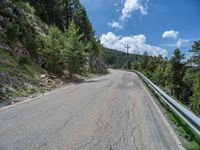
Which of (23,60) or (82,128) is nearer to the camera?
(82,128)

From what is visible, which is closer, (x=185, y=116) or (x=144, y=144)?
(x=144, y=144)

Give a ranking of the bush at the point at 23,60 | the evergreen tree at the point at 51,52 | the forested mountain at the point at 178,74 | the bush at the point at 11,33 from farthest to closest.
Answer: the forested mountain at the point at 178,74
the evergreen tree at the point at 51,52
the bush at the point at 11,33
the bush at the point at 23,60

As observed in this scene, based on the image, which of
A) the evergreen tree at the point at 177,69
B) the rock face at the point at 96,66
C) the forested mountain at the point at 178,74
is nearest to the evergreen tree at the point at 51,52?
the forested mountain at the point at 178,74

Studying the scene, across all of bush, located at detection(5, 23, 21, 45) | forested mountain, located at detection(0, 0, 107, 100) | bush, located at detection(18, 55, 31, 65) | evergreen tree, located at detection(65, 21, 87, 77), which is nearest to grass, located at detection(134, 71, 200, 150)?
forested mountain, located at detection(0, 0, 107, 100)

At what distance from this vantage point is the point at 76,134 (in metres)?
5.89

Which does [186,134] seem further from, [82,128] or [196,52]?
[196,52]

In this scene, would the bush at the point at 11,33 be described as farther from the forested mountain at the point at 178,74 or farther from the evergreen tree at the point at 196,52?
the evergreen tree at the point at 196,52

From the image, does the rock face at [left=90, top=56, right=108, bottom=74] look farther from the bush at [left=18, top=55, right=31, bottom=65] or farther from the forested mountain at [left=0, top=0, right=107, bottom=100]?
the bush at [left=18, top=55, right=31, bottom=65]

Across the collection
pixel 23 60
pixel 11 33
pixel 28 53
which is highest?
pixel 11 33

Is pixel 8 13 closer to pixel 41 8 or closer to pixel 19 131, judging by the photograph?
pixel 19 131

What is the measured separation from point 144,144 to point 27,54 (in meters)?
16.9

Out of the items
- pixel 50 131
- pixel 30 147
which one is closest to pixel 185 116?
pixel 50 131

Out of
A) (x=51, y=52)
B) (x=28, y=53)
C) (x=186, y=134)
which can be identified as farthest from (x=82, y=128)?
(x=51, y=52)

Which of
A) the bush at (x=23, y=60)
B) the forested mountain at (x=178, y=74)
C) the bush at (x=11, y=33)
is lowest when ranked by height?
the forested mountain at (x=178, y=74)
